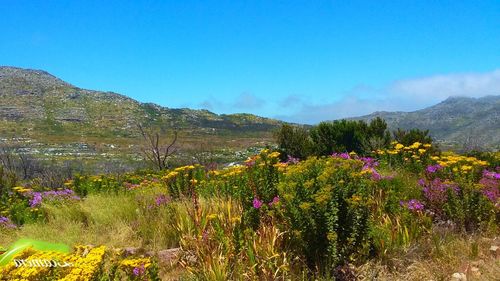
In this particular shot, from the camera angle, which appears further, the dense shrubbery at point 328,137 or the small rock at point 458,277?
the dense shrubbery at point 328,137

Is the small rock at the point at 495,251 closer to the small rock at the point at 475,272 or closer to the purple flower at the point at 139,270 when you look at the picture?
the small rock at the point at 475,272

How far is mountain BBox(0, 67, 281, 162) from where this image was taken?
11369 cm

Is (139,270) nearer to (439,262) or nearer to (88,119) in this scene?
(439,262)

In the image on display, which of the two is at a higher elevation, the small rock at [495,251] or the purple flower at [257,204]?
the purple flower at [257,204]

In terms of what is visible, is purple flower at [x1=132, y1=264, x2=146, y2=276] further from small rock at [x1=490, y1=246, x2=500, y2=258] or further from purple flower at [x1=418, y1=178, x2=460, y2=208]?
purple flower at [x1=418, y1=178, x2=460, y2=208]

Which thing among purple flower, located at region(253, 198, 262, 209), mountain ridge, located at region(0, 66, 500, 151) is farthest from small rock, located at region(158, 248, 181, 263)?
mountain ridge, located at region(0, 66, 500, 151)

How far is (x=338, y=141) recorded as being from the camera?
19.6 meters

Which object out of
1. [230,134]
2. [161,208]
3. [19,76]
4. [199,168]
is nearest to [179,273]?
[161,208]

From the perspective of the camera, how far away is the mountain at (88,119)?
113688 mm

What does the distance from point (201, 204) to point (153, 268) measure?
10.0ft

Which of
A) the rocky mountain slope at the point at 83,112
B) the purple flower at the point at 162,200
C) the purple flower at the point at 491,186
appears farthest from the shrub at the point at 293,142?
the rocky mountain slope at the point at 83,112

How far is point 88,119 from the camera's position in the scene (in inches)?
5477

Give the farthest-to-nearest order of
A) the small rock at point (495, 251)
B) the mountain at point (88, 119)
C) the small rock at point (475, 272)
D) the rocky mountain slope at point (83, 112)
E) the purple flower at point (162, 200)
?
the rocky mountain slope at point (83, 112) < the mountain at point (88, 119) < the purple flower at point (162, 200) < the small rock at point (495, 251) < the small rock at point (475, 272)

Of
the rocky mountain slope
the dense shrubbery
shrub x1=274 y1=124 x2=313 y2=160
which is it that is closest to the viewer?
the dense shrubbery
